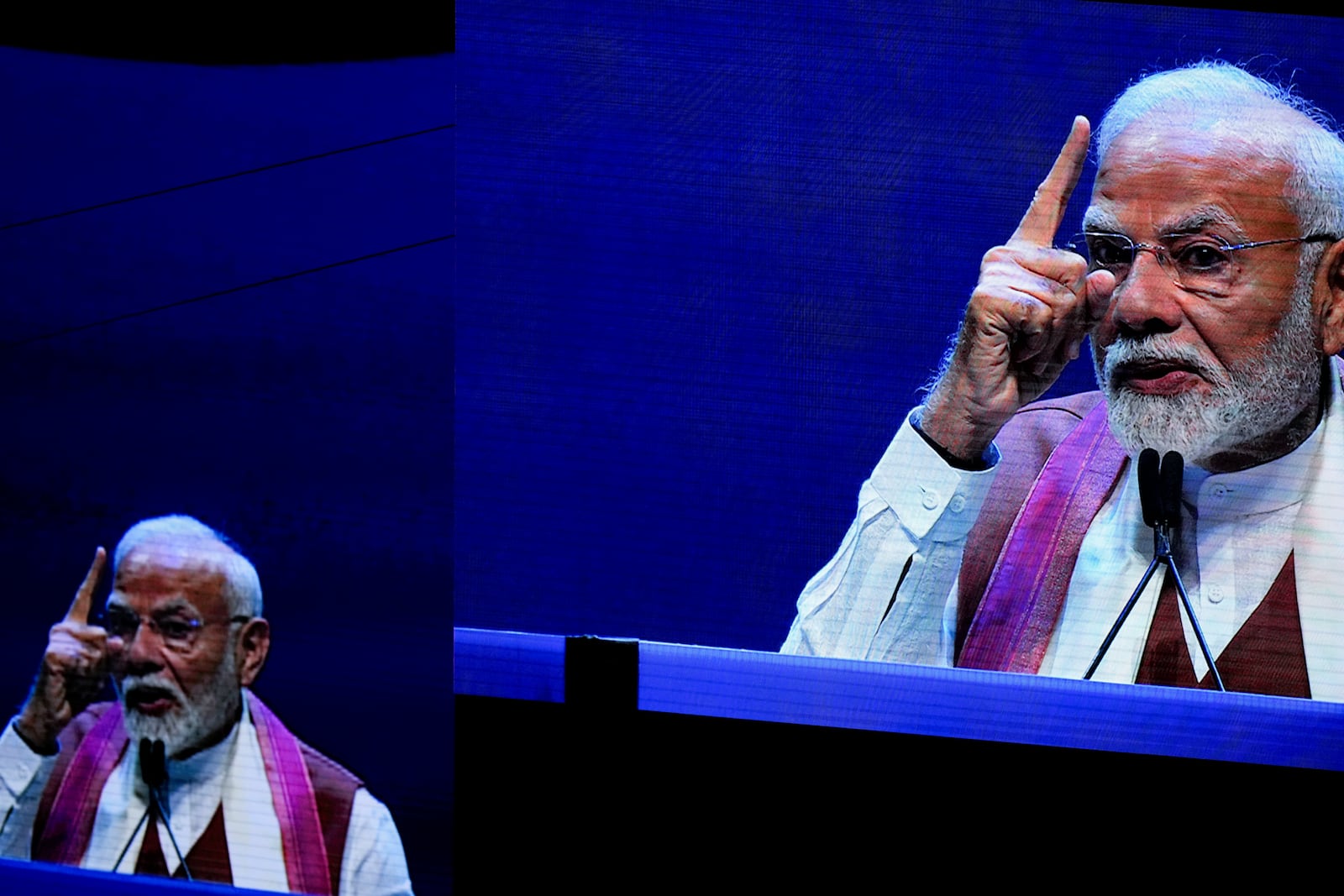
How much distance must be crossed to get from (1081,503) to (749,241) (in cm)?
67

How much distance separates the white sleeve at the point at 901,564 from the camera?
229 cm

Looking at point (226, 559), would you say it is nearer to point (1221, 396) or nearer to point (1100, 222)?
point (1100, 222)

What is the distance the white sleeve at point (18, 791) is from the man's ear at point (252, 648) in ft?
1.32

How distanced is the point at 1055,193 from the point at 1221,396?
0.40m

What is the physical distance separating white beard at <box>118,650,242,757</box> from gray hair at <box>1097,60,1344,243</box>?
1706 mm

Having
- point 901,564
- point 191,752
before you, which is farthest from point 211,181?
point 901,564

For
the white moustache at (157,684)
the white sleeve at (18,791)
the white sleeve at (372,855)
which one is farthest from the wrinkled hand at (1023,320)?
the white sleeve at (18,791)

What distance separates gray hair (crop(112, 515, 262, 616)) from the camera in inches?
99.8

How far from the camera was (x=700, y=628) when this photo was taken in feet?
7.77

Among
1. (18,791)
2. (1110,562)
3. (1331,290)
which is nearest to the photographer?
(1331,290)

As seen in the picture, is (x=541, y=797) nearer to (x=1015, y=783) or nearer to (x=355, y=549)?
(x=355, y=549)

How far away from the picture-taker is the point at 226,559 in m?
2.54

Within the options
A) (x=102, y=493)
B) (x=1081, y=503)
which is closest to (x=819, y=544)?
(x=1081, y=503)

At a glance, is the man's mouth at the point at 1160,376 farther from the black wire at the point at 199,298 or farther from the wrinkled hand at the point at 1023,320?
the black wire at the point at 199,298
